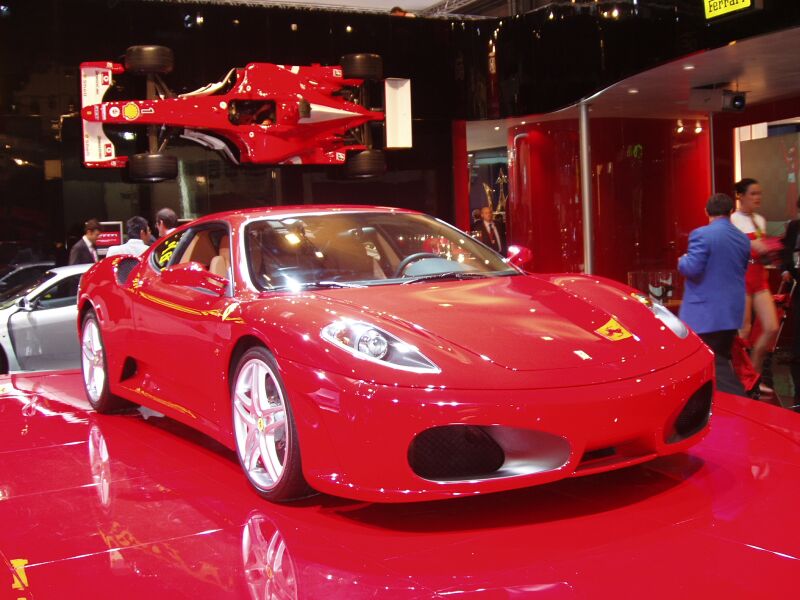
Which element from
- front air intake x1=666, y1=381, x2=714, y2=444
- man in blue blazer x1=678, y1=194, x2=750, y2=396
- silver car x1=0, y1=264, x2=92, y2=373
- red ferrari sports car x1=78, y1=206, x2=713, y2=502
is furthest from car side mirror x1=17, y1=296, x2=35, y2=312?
front air intake x1=666, y1=381, x2=714, y2=444

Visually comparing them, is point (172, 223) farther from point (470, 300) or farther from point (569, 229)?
point (569, 229)

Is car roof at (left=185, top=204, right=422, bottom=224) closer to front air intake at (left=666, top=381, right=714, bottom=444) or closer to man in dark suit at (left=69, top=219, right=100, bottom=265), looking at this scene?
front air intake at (left=666, top=381, right=714, bottom=444)

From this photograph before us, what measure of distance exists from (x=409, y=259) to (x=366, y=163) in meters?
7.56

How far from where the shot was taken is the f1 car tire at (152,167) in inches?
395

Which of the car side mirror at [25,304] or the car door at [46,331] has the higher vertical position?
the car side mirror at [25,304]

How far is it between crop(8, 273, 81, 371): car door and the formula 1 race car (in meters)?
→ 2.57

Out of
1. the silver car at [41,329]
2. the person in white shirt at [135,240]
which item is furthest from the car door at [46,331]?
the person in white shirt at [135,240]

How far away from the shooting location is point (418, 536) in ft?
9.74

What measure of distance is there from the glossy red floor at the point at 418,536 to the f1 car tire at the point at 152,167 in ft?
20.8

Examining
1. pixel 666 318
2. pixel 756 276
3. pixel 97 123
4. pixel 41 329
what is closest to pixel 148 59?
pixel 97 123

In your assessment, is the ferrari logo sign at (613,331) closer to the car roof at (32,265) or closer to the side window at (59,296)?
the side window at (59,296)

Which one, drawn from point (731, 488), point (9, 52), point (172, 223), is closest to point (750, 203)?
point (731, 488)

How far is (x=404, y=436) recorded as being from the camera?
2877mm

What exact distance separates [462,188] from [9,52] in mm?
6091
